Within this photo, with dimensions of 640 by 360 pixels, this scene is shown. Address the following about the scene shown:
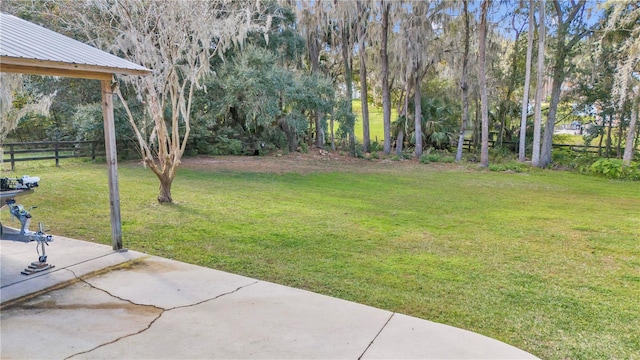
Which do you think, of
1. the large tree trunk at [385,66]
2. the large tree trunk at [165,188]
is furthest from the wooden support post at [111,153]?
the large tree trunk at [385,66]

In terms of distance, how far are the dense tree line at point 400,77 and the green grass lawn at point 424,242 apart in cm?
432

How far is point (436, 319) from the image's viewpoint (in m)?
3.13

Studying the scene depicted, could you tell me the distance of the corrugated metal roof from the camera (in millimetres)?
3326

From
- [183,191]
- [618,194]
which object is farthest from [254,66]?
[618,194]

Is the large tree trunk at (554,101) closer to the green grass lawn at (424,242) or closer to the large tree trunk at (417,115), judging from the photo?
the large tree trunk at (417,115)

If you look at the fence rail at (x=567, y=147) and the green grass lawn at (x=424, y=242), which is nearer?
the green grass lawn at (x=424, y=242)

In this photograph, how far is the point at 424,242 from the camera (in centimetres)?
529

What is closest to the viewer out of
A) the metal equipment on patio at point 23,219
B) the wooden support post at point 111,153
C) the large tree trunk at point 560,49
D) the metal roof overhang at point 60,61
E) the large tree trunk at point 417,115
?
the metal roof overhang at point 60,61

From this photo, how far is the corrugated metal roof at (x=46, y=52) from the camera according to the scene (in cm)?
333

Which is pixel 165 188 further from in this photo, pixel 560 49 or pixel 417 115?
pixel 560 49

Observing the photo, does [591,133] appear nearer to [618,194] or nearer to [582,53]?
[582,53]

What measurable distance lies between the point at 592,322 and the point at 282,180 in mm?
8518

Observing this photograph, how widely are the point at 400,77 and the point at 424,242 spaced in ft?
45.0

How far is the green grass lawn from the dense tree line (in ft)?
14.2
